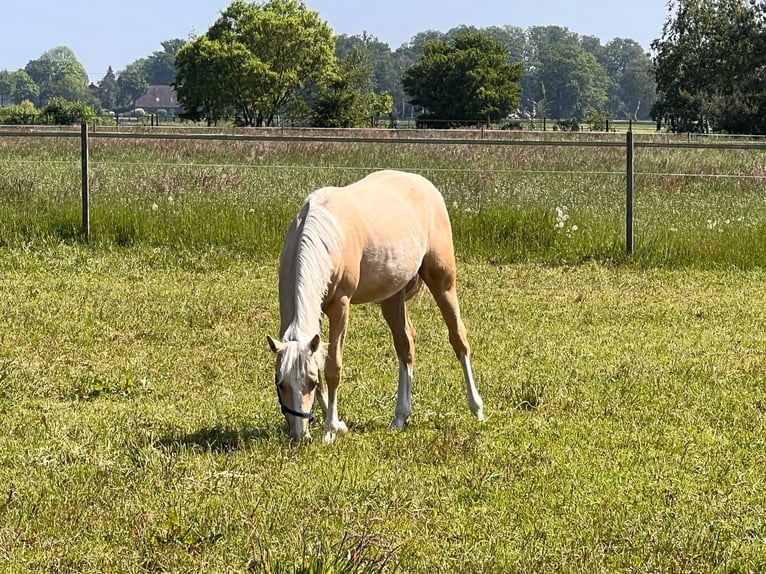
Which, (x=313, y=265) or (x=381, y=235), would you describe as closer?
(x=313, y=265)

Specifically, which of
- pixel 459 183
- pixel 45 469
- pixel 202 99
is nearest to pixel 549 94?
pixel 202 99

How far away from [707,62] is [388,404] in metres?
57.6

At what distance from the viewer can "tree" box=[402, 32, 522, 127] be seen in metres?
62.7

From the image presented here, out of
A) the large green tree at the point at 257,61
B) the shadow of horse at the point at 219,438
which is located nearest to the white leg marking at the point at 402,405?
the shadow of horse at the point at 219,438

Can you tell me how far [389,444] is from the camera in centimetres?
536

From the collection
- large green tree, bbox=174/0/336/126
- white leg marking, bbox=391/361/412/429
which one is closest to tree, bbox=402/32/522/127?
large green tree, bbox=174/0/336/126

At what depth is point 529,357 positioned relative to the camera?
7.48 meters

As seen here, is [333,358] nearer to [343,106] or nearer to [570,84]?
[343,106]

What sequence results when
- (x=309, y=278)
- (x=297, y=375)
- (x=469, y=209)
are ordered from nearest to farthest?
(x=297, y=375)
(x=309, y=278)
(x=469, y=209)

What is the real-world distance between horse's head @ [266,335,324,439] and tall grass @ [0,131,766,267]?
682 cm

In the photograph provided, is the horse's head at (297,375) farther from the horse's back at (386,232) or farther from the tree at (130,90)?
the tree at (130,90)

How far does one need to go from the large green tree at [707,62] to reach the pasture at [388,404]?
3828cm

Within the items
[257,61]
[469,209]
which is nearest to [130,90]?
[257,61]

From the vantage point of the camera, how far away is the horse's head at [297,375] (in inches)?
190
